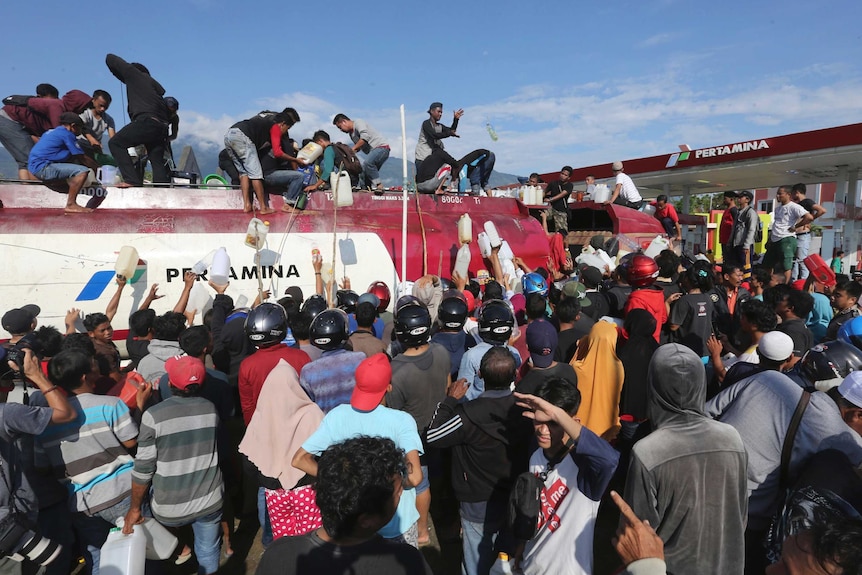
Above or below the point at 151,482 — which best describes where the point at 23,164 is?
above

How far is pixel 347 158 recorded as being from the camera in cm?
939

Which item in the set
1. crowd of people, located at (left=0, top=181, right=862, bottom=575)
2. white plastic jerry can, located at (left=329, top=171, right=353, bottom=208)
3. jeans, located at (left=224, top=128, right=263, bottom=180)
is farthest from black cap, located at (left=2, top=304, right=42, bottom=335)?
white plastic jerry can, located at (left=329, top=171, right=353, bottom=208)

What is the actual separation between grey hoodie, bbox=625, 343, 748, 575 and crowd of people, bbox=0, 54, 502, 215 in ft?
22.9

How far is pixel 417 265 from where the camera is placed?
928 centimetres

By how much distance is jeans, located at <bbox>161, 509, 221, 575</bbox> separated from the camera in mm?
3262

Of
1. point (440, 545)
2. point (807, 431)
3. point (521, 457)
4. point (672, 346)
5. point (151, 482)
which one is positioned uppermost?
point (672, 346)

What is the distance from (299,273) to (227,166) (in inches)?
100

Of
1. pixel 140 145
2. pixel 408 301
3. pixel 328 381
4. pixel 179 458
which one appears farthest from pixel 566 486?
pixel 140 145

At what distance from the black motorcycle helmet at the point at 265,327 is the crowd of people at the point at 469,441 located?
0.01m

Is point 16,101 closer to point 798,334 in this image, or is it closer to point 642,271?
point 642,271

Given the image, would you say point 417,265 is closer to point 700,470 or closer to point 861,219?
point 700,470

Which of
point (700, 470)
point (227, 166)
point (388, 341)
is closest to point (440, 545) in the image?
point (388, 341)

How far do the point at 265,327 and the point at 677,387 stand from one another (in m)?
2.89

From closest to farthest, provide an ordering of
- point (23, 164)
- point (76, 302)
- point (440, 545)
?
point (440, 545) < point (76, 302) < point (23, 164)
